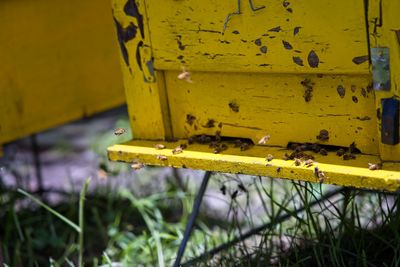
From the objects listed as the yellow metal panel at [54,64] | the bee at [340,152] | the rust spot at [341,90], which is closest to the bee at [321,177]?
the bee at [340,152]

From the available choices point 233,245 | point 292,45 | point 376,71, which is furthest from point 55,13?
point 376,71

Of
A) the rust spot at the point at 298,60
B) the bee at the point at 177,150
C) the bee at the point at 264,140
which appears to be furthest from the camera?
the bee at the point at 177,150

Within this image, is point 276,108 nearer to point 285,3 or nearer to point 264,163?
point 264,163

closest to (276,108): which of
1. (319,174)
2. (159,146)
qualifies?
(319,174)

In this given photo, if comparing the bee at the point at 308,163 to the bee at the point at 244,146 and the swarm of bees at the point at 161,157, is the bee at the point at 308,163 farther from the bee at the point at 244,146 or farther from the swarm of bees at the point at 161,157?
the swarm of bees at the point at 161,157

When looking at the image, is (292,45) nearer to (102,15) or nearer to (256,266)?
(256,266)

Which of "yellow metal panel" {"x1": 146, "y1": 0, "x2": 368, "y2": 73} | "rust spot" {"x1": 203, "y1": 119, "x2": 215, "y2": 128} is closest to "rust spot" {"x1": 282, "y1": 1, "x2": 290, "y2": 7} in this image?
"yellow metal panel" {"x1": 146, "y1": 0, "x2": 368, "y2": 73}

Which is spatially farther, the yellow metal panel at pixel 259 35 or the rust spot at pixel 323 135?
the rust spot at pixel 323 135
